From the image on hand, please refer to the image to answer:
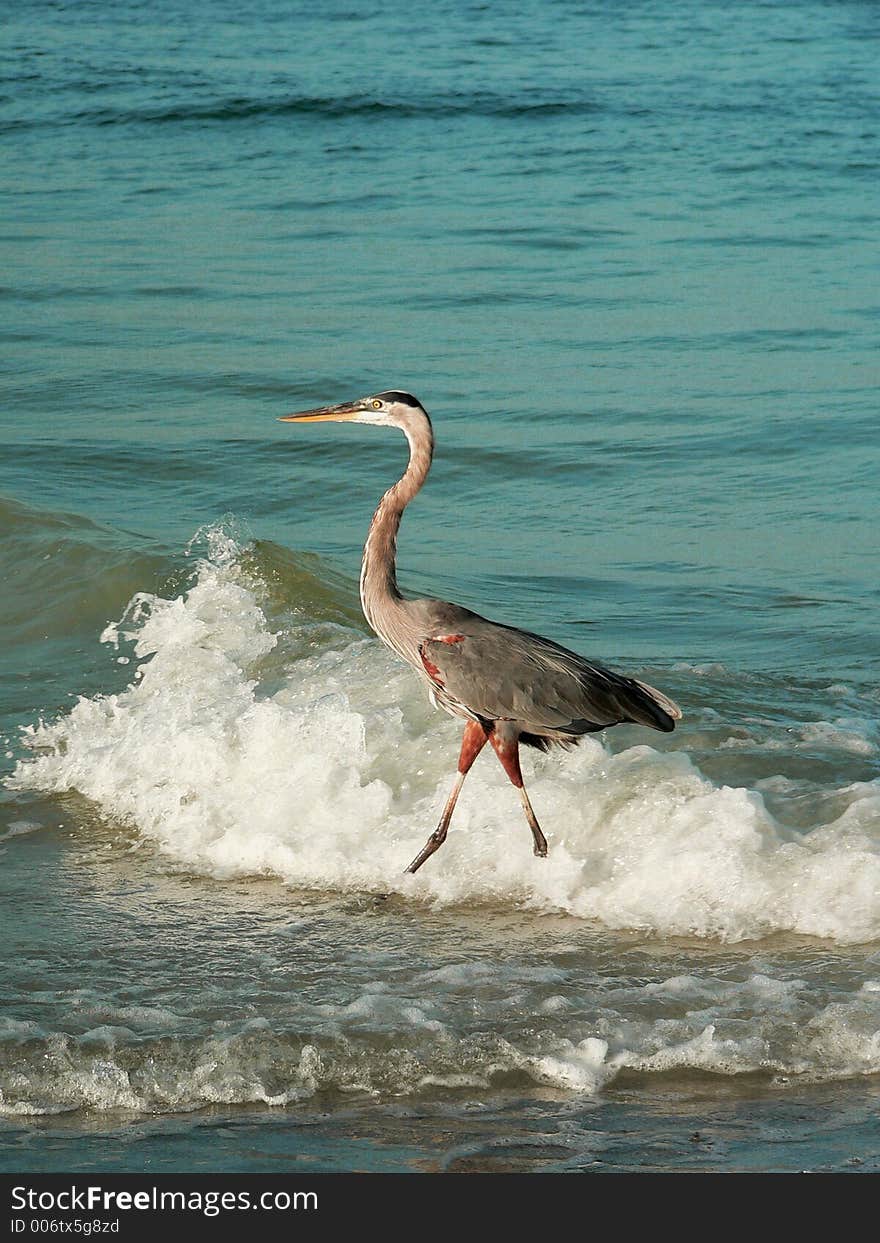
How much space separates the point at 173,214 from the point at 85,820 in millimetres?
13542

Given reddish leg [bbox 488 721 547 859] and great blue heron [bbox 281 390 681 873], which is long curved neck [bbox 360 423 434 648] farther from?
reddish leg [bbox 488 721 547 859]

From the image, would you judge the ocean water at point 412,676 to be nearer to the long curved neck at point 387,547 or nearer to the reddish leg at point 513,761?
the reddish leg at point 513,761

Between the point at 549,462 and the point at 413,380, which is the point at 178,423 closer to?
the point at 413,380

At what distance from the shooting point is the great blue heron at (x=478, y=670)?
614 cm

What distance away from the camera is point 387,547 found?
638cm

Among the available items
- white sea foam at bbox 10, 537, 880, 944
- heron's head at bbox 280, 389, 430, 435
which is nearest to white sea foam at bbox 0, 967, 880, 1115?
white sea foam at bbox 10, 537, 880, 944

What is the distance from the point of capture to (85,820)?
6953 millimetres

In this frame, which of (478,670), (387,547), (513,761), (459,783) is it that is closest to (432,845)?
(459,783)

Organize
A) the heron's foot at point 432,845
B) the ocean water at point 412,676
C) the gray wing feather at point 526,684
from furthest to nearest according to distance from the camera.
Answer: the heron's foot at point 432,845
the gray wing feather at point 526,684
the ocean water at point 412,676

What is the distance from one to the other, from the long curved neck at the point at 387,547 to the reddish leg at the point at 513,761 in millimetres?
522

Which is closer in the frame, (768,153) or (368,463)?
(368,463)

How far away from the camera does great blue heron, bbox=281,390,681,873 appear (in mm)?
6141

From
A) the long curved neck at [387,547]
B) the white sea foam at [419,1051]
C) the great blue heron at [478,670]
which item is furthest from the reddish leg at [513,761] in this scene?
the white sea foam at [419,1051]

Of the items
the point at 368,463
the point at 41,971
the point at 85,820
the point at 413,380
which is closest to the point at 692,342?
the point at 413,380
